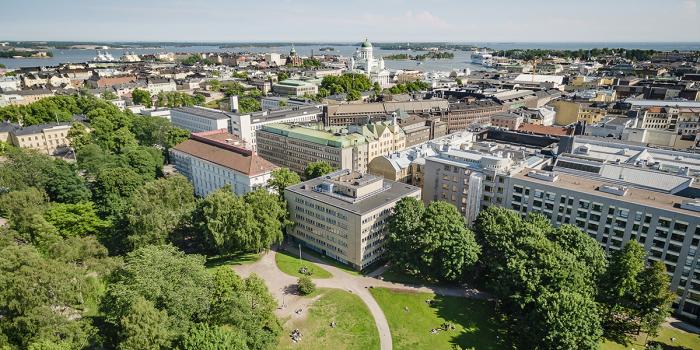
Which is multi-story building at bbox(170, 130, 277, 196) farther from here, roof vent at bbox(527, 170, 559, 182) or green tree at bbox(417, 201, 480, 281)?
roof vent at bbox(527, 170, 559, 182)

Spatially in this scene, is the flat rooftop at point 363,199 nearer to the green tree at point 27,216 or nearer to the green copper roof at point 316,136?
the green copper roof at point 316,136

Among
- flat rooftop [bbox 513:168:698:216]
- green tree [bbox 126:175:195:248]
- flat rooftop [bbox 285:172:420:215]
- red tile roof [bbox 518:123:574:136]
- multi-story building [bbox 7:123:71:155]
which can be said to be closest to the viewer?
flat rooftop [bbox 513:168:698:216]

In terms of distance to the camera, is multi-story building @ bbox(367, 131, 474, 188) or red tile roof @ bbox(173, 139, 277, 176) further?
multi-story building @ bbox(367, 131, 474, 188)

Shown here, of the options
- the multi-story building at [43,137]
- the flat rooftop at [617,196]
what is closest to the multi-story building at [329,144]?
the flat rooftop at [617,196]

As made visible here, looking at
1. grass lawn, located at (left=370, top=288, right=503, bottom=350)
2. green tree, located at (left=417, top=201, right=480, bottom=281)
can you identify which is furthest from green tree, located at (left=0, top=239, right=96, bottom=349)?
green tree, located at (left=417, top=201, right=480, bottom=281)

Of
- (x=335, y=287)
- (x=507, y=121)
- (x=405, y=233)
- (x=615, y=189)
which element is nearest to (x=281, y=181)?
(x=335, y=287)

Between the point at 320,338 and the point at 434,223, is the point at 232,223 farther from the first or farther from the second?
the point at 434,223
